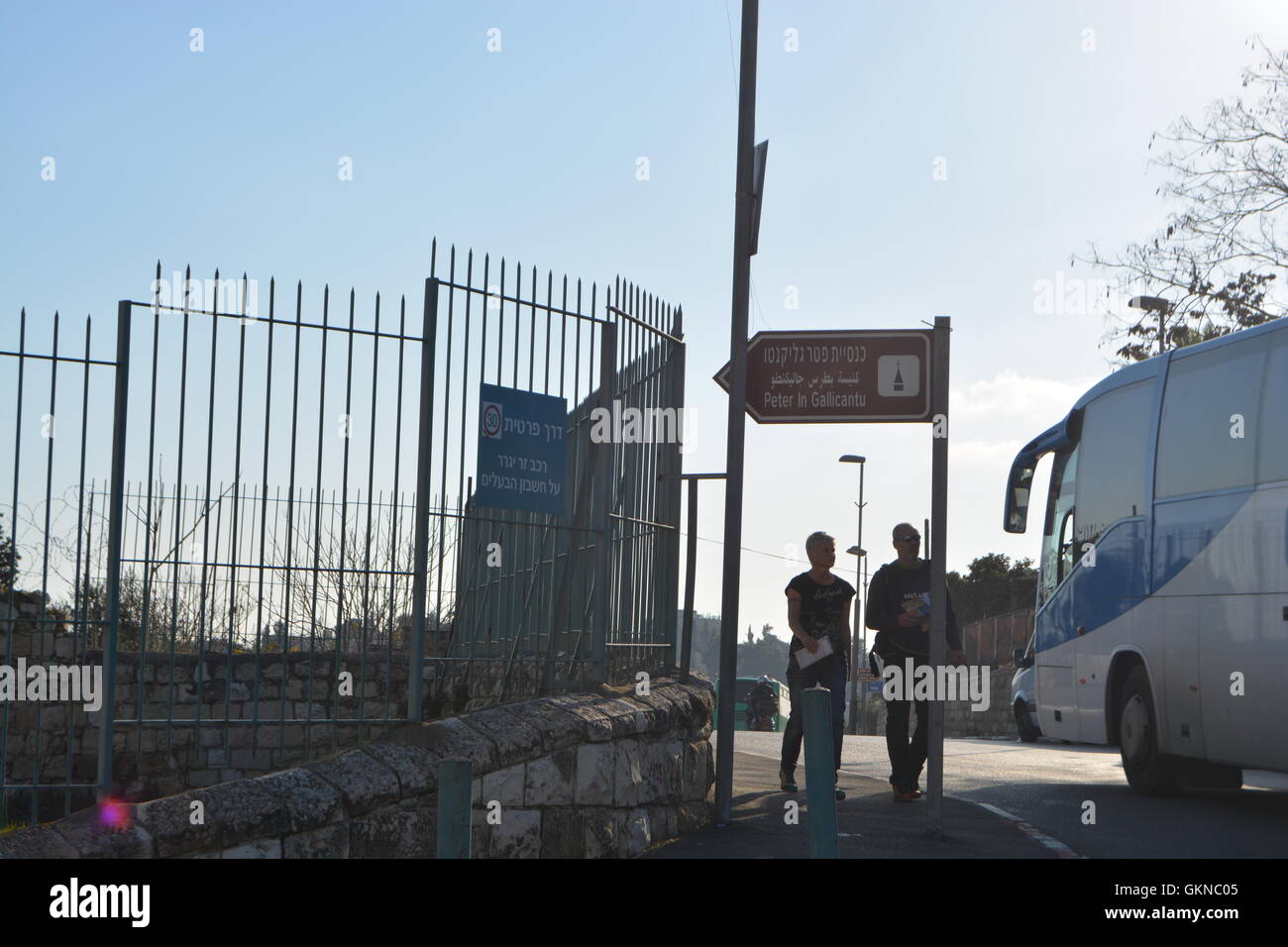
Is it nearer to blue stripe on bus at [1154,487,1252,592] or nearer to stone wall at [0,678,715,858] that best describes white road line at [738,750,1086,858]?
stone wall at [0,678,715,858]

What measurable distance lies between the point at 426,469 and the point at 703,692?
120 inches

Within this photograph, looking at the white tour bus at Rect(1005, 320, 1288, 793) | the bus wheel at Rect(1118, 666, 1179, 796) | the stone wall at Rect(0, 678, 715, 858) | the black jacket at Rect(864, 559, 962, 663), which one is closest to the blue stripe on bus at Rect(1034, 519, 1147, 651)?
the white tour bus at Rect(1005, 320, 1288, 793)

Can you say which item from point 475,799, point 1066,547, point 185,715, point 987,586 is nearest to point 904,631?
point 1066,547

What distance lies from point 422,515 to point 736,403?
8.19 feet

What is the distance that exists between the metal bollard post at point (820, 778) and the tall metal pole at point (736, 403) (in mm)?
4155

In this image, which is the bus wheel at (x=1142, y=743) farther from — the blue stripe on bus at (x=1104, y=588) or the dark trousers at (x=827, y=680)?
the dark trousers at (x=827, y=680)

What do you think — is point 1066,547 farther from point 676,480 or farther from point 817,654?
point 676,480

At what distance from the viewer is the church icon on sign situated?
8750 millimetres

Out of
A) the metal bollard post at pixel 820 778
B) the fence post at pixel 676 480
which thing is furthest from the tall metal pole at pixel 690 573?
the metal bollard post at pixel 820 778

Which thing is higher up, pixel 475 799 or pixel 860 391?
pixel 860 391

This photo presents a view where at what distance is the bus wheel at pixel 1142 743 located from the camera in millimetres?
12078

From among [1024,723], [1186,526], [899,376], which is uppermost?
[899,376]

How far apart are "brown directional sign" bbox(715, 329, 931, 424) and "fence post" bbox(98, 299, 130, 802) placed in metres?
3.74

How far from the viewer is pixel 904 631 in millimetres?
10398
